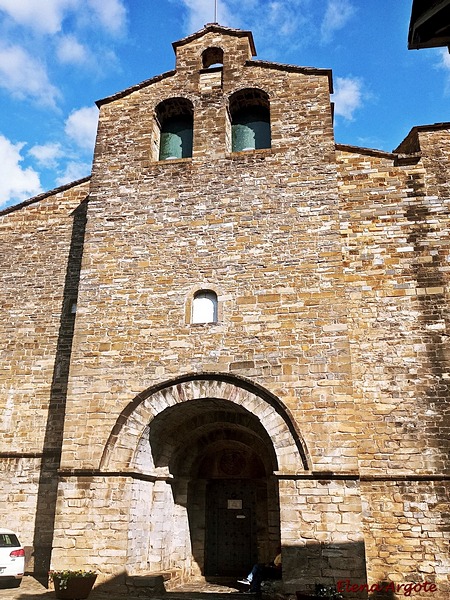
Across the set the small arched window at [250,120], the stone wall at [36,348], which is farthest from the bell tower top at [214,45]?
the stone wall at [36,348]

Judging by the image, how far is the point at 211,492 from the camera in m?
10.9

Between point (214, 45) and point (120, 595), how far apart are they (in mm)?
11023

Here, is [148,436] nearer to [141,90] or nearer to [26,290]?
[26,290]

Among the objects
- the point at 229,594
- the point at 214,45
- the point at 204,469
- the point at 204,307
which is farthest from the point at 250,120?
the point at 229,594

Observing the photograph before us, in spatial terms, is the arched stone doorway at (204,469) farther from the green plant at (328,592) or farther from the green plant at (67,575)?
the green plant at (328,592)

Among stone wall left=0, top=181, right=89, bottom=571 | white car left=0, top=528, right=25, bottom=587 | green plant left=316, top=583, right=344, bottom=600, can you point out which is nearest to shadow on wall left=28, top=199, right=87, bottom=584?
stone wall left=0, top=181, right=89, bottom=571

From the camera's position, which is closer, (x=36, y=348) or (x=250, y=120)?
(x=36, y=348)

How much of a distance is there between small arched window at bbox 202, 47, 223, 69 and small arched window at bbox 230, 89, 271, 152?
144 centimetres

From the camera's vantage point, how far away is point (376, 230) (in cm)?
1012

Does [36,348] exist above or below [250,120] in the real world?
below

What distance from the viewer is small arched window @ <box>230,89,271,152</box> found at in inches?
440

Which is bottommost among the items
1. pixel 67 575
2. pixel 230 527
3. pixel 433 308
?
pixel 67 575

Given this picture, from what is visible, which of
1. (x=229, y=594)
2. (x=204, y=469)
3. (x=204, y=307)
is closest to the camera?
(x=229, y=594)

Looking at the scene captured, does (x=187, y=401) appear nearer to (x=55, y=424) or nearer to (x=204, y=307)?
(x=204, y=307)
